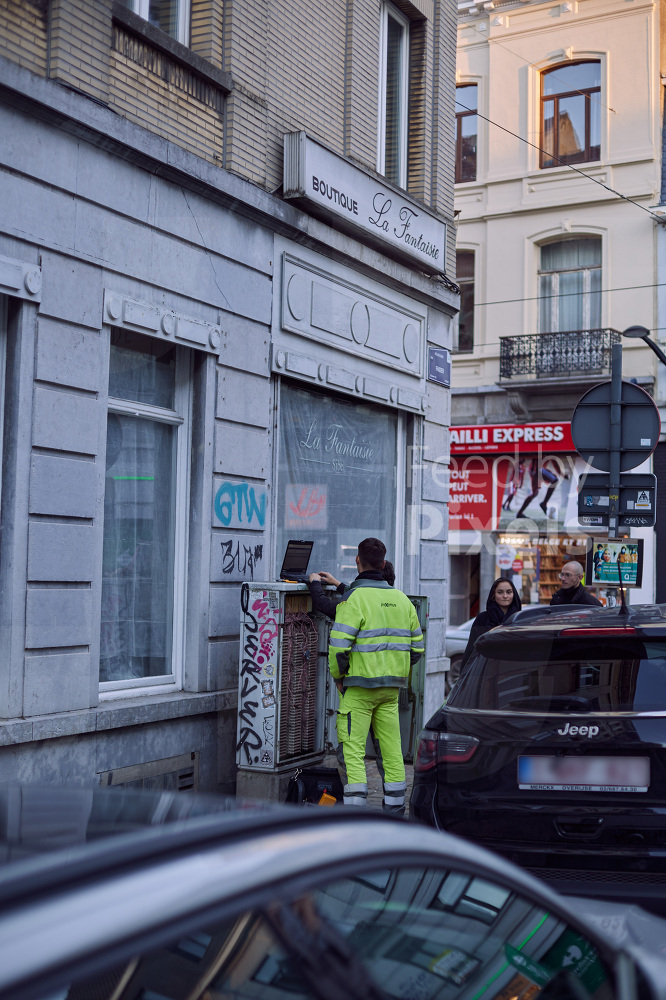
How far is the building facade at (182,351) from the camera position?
20.7 ft

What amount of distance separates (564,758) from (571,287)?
20.3 m

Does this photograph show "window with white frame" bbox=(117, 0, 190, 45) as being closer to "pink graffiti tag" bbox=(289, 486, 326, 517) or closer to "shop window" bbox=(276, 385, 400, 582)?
"shop window" bbox=(276, 385, 400, 582)

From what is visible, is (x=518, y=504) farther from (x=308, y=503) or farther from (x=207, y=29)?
(x=207, y=29)

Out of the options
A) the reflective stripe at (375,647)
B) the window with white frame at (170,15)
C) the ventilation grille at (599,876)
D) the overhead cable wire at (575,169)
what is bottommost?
the ventilation grille at (599,876)

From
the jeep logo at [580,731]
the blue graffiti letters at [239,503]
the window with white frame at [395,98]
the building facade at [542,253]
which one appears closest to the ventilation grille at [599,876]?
the jeep logo at [580,731]

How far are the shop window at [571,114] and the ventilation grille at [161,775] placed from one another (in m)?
19.2

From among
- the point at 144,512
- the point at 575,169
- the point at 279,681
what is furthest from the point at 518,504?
the point at 144,512

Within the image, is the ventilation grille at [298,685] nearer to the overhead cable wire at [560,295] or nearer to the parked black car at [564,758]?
the parked black car at [564,758]

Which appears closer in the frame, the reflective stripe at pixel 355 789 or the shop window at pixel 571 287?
the reflective stripe at pixel 355 789

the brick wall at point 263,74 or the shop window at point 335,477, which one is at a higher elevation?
the brick wall at point 263,74

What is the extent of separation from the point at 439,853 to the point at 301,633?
6.05 m

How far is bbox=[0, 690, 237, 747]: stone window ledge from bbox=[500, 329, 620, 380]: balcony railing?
1602 centimetres

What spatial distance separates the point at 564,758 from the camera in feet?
13.9

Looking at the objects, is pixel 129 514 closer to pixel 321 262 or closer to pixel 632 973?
pixel 321 262
